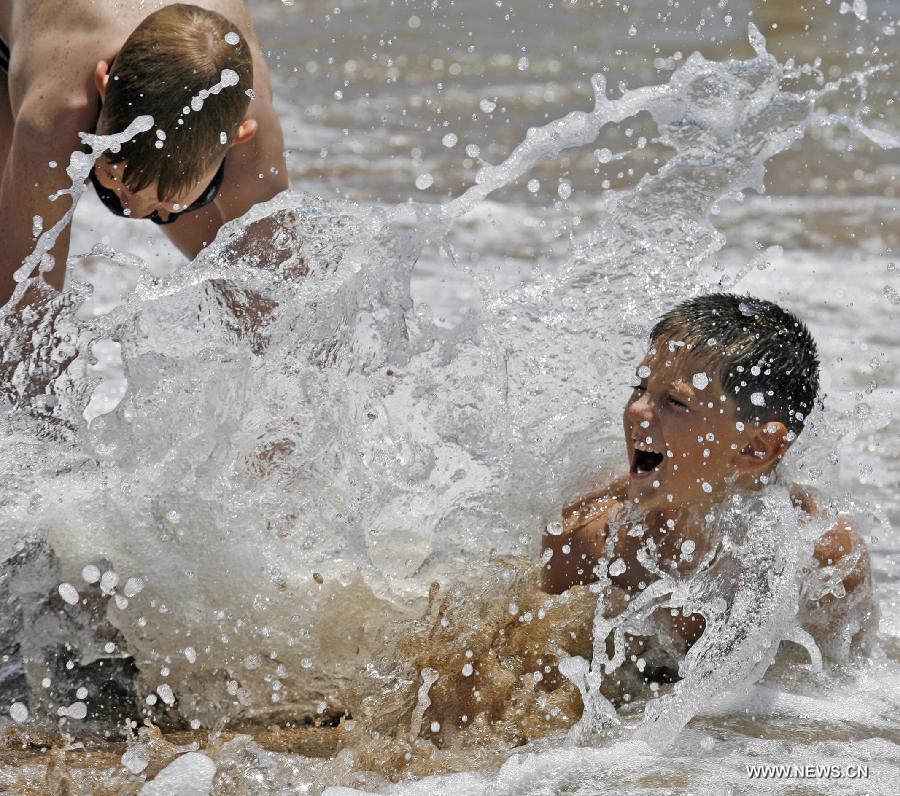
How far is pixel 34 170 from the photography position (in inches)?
108

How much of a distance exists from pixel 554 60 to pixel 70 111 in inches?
226

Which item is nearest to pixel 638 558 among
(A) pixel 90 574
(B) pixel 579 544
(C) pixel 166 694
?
(B) pixel 579 544

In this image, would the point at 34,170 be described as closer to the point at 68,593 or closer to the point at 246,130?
the point at 246,130

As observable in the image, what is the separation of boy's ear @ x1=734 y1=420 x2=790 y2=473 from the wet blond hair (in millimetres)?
1277

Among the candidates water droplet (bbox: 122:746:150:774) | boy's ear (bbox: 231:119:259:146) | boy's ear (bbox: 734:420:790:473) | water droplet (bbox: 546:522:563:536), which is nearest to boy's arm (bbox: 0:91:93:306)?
boy's ear (bbox: 231:119:259:146)

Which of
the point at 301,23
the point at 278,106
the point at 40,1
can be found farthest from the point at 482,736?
the point at 301,23

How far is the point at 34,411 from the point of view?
2.80 meters

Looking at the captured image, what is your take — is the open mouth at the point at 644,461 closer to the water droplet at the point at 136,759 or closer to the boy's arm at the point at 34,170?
the water droplet at the point at 136,759

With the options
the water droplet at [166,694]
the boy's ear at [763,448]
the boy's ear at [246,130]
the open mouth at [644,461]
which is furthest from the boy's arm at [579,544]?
the boy's ear at [246,130]

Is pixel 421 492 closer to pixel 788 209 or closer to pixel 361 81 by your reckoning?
pixel 788 209

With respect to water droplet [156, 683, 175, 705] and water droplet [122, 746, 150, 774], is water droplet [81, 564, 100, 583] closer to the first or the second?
water droplet [156, 683, 175, 705]

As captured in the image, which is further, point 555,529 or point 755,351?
point 555,529

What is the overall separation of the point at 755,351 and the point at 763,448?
21 centimetres

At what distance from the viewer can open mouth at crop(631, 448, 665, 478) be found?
9.45ft
